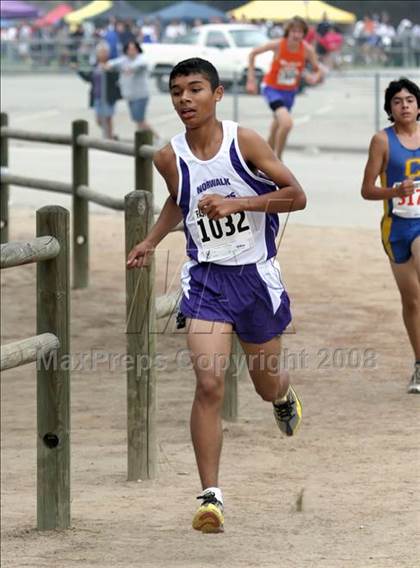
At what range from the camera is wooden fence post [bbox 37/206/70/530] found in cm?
638

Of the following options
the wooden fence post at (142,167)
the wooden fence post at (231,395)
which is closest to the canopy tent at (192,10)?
the wooden fence post at (142,167)

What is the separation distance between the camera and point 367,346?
9.90m

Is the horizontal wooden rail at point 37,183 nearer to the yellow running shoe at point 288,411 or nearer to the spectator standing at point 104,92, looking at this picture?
the yellow running shoe at point 288,411

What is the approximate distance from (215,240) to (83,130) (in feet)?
21.4

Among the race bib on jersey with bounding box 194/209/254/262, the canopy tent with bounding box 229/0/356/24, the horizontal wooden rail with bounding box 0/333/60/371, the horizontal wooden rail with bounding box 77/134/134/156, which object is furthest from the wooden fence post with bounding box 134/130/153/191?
the race bib on jersey with bounding box 194/209/254/262

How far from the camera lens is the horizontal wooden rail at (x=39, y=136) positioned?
12383 millimetres

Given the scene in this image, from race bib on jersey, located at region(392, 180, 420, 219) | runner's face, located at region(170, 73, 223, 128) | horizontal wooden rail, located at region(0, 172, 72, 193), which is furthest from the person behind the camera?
horizontal wooden rail, located at region(0, 172, 72, 193)

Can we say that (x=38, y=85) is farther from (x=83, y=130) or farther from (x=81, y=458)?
(x=81, y=458)

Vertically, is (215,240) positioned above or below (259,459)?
above

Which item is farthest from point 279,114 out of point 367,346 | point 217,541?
point 217,541

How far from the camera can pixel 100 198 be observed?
1145 centimetres

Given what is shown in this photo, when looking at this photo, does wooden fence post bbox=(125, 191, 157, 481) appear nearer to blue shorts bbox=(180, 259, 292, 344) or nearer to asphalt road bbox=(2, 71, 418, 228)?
blue shorts bbox=(180, 259, 292, 344)

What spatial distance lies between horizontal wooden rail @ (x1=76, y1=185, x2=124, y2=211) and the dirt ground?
798 millimetres

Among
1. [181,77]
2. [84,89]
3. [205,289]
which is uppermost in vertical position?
[181,77]
